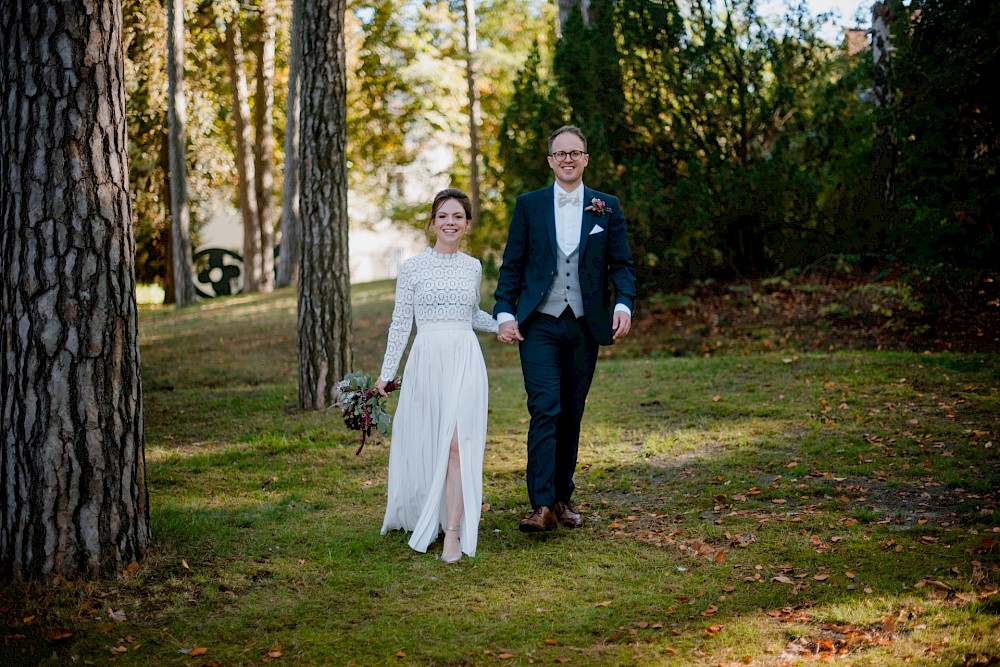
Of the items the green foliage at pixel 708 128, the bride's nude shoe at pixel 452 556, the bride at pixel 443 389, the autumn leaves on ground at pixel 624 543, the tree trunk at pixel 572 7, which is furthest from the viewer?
the tree trunk at pixel 572 7

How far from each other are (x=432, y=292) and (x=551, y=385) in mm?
868

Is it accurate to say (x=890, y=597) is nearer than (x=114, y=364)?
Yes

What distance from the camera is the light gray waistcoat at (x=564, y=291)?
207 inches

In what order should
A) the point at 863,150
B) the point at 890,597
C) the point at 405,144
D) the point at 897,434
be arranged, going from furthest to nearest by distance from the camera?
the point at 405,144
the point at 863,150
the point at 897,434
the point at 890,597

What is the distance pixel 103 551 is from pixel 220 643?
1036mm

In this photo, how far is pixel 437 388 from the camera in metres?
5.22

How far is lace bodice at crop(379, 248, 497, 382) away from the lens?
524cm

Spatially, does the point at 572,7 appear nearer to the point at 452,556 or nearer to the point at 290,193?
the point at 290,193

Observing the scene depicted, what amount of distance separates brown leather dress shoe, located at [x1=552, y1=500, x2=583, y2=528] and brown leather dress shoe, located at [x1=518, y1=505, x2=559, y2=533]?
0.35m

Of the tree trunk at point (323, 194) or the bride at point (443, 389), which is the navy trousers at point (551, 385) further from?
the tree trunk at point (323, 194)

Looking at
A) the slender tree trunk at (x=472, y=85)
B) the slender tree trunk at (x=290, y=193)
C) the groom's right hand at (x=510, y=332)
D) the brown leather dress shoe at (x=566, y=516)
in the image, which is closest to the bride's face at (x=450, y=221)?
the groom's right hand at (x=510, y=332)

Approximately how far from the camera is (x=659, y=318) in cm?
1349

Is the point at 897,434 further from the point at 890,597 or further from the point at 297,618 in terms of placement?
the point at 297,618

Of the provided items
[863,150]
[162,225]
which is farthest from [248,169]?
[863,150]
